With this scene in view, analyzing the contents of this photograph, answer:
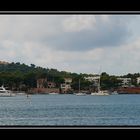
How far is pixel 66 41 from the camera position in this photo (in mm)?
35250

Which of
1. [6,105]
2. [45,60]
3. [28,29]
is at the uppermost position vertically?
[28,29]

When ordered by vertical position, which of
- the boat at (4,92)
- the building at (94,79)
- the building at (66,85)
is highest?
the building at (94,79)

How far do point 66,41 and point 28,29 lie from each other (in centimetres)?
474

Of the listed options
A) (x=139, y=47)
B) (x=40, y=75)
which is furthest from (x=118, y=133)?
(x=139, y=47)

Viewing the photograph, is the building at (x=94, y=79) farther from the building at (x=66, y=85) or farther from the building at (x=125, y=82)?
the building at (x=125, y=82)

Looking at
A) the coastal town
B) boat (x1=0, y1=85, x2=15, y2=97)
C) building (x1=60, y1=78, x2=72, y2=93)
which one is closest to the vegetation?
the coastal town

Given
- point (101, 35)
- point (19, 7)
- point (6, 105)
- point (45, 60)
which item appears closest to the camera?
point (19, 7)

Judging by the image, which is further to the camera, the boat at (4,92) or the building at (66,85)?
the boat at (4,92)

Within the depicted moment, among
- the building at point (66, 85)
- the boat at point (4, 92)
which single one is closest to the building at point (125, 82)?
the building at point (66, 85)

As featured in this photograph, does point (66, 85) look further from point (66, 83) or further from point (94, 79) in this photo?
point (94, 79)

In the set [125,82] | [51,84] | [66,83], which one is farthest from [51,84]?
[125,82]

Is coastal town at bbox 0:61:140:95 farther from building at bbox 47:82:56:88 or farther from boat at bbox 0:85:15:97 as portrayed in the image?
boat at bbox 0:85:15:97

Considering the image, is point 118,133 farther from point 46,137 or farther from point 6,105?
point 6,105

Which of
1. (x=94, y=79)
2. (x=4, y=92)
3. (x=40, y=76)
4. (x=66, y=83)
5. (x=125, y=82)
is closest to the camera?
(x=40, y=76)
